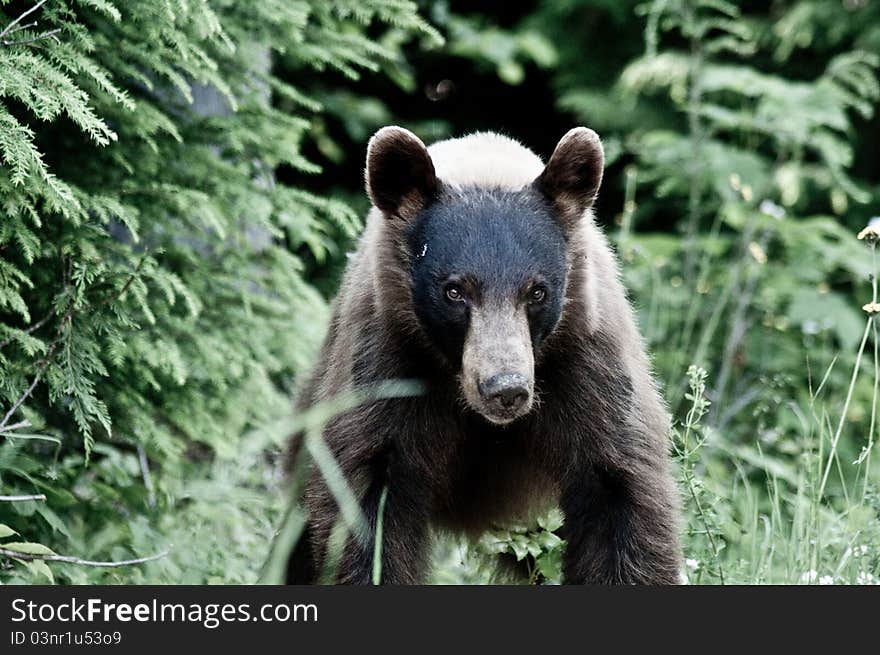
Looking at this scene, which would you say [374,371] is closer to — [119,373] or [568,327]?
[568,327]

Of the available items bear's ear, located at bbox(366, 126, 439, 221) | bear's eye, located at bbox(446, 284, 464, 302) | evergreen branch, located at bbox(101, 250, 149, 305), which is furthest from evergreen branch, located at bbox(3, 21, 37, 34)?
bear's eye, located at bbox(446, 284, 464, 302)

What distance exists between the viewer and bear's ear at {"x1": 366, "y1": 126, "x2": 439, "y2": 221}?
159 inches

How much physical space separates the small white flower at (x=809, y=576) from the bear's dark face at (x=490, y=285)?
4.12ft

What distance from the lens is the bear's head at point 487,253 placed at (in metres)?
3.71

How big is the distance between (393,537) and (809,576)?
4.85 feet

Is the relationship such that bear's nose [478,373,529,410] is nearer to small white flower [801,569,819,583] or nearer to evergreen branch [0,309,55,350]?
small white flower [801,569,819,583]

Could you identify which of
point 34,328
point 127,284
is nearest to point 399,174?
point 127,284

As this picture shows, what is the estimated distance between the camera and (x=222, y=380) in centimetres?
517

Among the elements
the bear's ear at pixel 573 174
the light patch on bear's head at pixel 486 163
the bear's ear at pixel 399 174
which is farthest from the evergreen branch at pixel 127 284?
the bear's ear at pixel 573 174

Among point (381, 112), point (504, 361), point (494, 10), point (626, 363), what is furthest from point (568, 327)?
point (494, 10)

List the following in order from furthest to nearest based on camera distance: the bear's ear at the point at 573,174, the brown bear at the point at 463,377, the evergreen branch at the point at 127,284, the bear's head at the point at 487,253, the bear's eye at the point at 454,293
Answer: the evergreen branch at the point at 127,284 → the bear's ear at the point at 573,174 → the brown bear at the point at 463,377 → the bear's eye at the point at 454,293 → the bear's head at the point at 487,253

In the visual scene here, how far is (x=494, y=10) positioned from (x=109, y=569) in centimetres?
764

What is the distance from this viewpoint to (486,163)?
4.35 metres

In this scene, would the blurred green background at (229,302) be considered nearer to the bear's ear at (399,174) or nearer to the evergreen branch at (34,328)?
the evergreen branch at (34,328)
